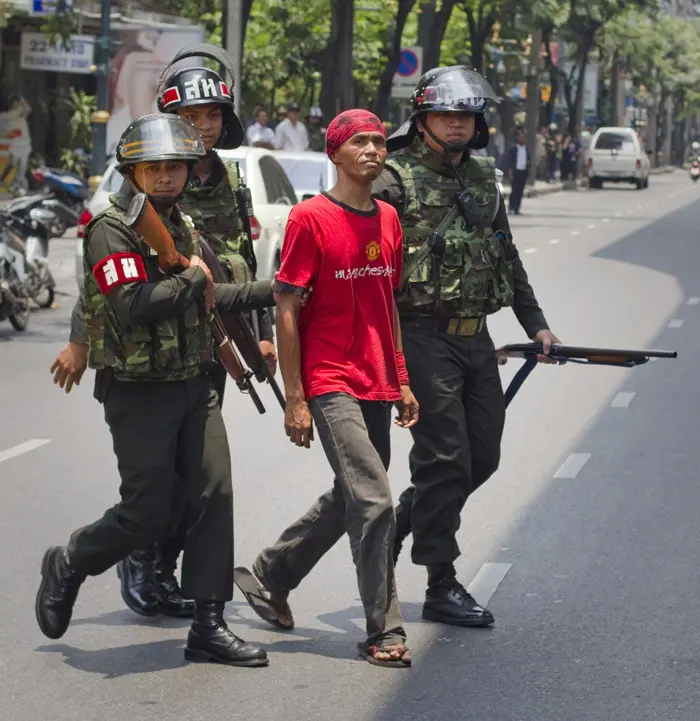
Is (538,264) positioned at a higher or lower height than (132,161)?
lower

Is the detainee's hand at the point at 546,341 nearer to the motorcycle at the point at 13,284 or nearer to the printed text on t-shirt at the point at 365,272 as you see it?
the printed text on t-shirt at the point at 365,272

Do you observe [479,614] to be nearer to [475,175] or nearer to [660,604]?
[660,604]

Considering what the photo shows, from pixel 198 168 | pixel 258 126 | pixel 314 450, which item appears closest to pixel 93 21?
pixel 258 126

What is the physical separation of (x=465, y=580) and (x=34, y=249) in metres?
10.2

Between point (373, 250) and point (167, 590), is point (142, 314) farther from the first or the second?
point (167, 590)

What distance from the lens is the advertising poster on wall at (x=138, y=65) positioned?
82.5ft

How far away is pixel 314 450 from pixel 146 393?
4.40 m

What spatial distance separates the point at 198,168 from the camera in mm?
6285

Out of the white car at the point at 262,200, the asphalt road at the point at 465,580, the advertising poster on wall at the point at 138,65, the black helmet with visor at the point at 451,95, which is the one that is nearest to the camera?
the asphalt road at the point at 465,580

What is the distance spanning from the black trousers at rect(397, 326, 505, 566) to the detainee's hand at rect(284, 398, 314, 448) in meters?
0.60

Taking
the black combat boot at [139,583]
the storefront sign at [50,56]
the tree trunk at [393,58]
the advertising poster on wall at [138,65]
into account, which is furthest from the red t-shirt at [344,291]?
the tree trunk at [393,58]

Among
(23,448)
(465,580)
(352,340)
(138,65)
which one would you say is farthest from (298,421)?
(138,65)

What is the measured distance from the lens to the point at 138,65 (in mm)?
25344

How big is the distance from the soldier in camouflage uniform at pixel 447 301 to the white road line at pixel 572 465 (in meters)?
3.02
